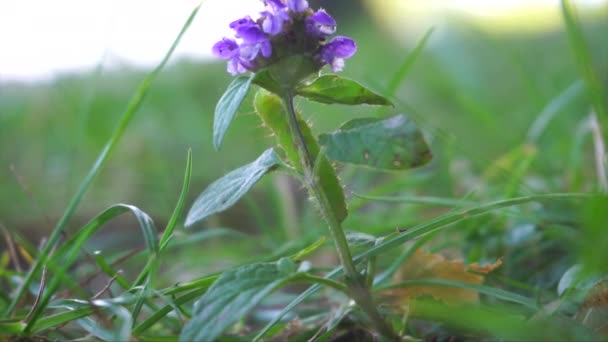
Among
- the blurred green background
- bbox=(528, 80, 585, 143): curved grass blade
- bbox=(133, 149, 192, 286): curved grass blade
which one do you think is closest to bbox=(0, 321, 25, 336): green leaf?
bbox=(133, 149, 192, 286): curved grass blade

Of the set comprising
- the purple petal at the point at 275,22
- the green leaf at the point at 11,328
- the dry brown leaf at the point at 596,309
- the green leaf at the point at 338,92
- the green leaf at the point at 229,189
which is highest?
the purple petal at the point at 275,22

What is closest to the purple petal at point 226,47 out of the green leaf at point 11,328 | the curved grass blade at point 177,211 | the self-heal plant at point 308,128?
the self-heal plant at point 308,128

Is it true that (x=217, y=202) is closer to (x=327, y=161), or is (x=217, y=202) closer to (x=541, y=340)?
(x=327, y=161)

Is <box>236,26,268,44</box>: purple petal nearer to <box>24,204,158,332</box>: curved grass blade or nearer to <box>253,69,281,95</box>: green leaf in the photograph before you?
<box>253,69,281,95</box>: green leaf

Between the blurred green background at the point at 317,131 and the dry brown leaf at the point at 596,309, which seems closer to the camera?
the dry brown leaf at the point at 596,309

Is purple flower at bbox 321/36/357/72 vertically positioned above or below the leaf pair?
above

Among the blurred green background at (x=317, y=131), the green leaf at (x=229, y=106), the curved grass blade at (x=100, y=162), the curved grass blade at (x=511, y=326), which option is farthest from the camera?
the blurred green background at (x=317, y=131)

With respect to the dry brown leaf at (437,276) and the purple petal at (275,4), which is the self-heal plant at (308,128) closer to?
the purple petal at (275,4)
